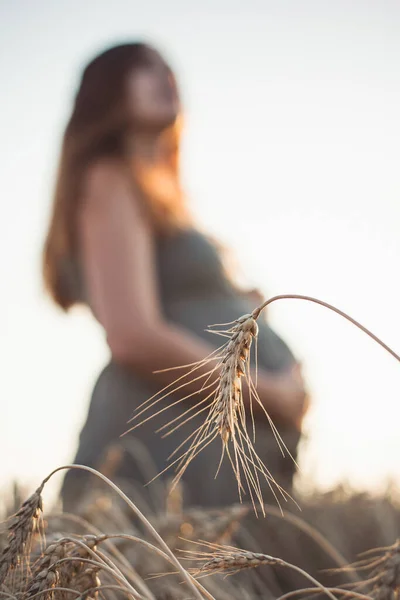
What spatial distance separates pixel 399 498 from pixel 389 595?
3.46 m

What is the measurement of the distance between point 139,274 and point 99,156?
57 cm

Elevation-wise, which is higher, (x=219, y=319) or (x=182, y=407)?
(x=219, y=319)

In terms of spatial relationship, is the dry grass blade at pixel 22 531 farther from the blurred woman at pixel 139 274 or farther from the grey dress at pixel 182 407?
the grey dress at pixel 182 407

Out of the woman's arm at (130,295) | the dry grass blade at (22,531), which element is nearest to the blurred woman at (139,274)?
the woman's arm at (130,295)

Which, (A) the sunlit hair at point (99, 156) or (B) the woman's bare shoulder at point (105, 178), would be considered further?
(A) the sunlit hair at point (99, 156)

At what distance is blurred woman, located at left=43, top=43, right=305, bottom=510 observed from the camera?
2.12 metres

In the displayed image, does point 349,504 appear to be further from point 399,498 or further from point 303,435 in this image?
point 303,435

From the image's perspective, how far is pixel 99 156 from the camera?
2.44 m

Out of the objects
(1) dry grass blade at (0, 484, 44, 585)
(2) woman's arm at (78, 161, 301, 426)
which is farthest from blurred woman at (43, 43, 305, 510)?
(1) dry grass blade at (0, 484, 44, 585)

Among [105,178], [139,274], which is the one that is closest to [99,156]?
[105,178]

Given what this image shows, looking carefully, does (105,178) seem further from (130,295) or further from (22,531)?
(22,531)

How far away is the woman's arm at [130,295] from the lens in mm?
2076

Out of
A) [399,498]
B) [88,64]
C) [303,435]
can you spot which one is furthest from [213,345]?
[399,498]

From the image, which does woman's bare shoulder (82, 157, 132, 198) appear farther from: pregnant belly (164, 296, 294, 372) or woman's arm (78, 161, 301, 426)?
pregnant belly (164, 296, 294, 372)
